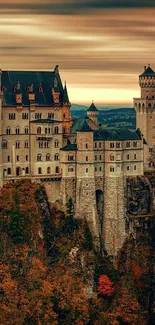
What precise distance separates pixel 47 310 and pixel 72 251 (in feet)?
39.5

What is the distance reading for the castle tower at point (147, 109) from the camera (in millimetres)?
146500

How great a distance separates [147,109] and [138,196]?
13.6m

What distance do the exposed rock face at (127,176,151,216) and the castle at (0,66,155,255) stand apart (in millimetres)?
936

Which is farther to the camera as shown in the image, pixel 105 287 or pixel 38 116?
pixel 38 116

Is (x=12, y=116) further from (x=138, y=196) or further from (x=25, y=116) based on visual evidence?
(x=138, y=196)

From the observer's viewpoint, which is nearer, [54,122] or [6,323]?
[6,323]

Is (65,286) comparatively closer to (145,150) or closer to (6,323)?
(6,323)

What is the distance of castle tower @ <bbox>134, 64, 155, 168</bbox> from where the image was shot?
146 m

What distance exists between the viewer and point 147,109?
14688 centimetres

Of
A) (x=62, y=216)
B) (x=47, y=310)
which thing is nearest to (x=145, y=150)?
(x=62, y=216)

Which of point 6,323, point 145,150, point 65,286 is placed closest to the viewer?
point 6,323

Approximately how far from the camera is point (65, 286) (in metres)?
128

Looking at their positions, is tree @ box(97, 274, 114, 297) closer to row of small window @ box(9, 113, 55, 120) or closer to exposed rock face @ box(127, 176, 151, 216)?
exposed rock face @ box(127, 176, 151, 216)

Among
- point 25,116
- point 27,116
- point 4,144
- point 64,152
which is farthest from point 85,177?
point 4,144
